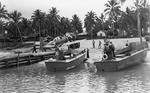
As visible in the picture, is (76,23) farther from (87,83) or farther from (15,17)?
(87,83)

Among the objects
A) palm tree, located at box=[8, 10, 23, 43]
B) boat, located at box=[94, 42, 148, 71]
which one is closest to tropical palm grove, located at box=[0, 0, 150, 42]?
palm tree, located at box=[8, 10, 23, 43]

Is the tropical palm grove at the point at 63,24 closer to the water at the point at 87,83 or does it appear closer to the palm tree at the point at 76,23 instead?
the palm tree at the point at 76,23

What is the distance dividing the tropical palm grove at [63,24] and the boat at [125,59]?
60.1 meters

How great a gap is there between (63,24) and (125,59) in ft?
305

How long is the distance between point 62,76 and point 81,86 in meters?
5.22

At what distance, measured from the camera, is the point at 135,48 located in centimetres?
2972

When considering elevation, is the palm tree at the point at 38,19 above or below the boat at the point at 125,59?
above

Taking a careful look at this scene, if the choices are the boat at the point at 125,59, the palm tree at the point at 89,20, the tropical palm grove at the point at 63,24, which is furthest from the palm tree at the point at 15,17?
the boat at the point at 125,59

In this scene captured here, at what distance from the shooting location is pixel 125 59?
83.3ft

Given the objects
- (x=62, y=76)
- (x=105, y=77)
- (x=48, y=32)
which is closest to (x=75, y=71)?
(x=62, y=76)

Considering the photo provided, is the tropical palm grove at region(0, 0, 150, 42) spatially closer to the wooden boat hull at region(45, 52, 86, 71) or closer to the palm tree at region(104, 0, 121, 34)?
the palm tree at region(104, 0, 121, 34)

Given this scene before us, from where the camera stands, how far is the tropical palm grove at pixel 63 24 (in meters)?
97.6

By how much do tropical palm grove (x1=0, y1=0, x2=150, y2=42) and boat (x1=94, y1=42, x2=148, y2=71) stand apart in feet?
197

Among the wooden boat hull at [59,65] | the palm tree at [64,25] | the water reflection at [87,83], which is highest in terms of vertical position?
the palm tree at [64,25]
